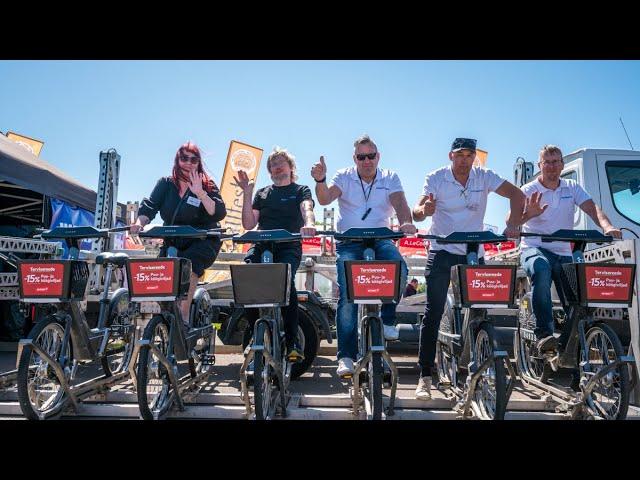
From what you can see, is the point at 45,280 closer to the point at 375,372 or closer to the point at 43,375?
the point at 43,375

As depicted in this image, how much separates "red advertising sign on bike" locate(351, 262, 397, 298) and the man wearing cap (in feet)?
2.30

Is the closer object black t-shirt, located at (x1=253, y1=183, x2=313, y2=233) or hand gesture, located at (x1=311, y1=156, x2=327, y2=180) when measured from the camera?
hand gesture, located at (x1=311, y1=156, x2=327, y2=180)

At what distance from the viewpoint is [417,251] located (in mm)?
11805

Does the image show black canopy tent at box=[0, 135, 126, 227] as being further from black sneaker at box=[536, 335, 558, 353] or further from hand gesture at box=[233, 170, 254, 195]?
black sneaker at box=[536, 335, 558, 353]

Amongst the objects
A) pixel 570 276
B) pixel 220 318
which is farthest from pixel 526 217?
pixel 220 318

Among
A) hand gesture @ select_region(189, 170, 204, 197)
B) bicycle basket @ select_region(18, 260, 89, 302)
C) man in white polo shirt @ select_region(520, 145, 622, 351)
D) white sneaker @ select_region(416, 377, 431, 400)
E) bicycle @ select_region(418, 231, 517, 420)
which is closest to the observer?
bicycle @ select_region(418, 231, 517, 420)

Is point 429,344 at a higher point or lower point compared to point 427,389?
higher

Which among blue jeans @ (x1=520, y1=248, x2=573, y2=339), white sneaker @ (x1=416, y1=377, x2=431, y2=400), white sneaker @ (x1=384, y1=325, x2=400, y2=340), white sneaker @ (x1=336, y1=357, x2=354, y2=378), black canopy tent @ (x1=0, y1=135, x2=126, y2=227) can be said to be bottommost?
white sneaker @ (x1=416, y1=377, x2=431, y2=400)

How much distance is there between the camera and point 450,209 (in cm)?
379

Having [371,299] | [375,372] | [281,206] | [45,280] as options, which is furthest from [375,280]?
[45,280]

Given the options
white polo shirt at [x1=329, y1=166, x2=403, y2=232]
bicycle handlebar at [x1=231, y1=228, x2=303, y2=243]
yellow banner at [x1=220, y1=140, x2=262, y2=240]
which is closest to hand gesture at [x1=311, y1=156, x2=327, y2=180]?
white polo shirt at [x1=329, y1=166, x2=403, y2=232]

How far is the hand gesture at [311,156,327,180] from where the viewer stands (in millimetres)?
3602
